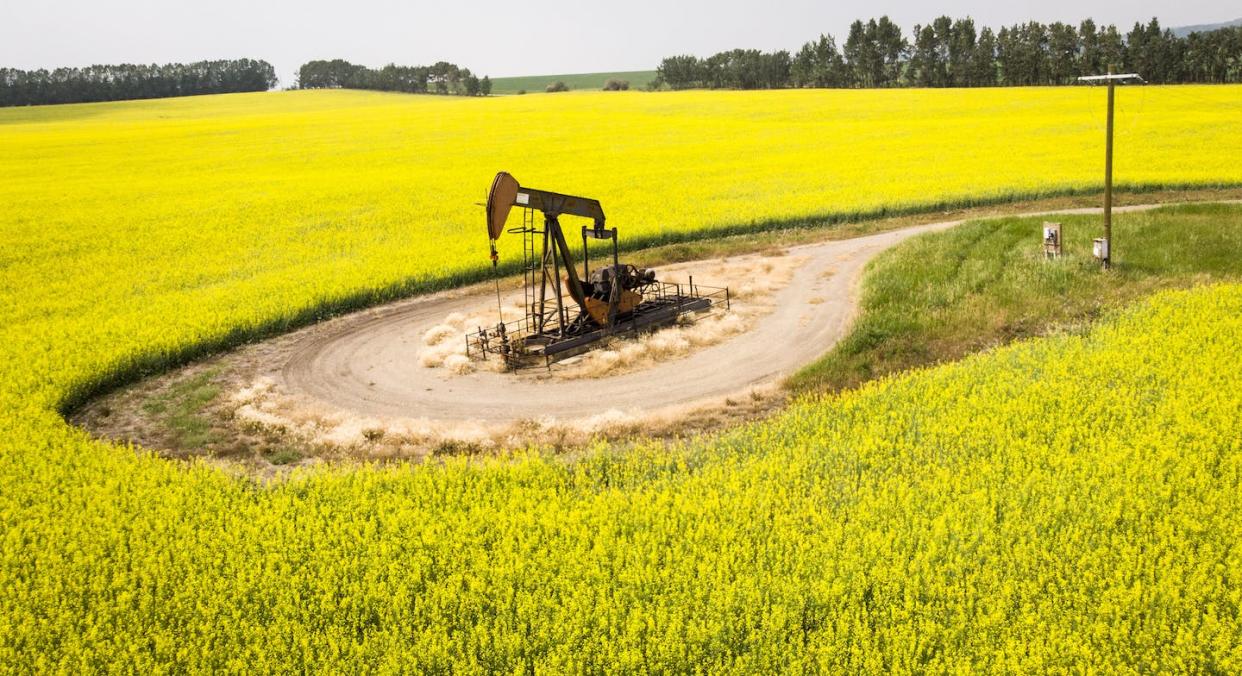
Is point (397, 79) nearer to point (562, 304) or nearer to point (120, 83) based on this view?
point (120, 83)

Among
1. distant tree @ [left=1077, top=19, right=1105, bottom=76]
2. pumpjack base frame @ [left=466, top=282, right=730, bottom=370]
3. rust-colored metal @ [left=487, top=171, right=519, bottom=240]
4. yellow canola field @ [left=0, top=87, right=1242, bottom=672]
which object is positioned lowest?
yellow canola field @ [left=0, top=87, right=1242, bottom=672]

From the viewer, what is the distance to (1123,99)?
66125 mm

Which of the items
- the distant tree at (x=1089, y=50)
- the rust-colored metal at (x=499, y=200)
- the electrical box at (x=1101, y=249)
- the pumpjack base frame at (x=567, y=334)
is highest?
the distant tree at (x=1089, y=50)

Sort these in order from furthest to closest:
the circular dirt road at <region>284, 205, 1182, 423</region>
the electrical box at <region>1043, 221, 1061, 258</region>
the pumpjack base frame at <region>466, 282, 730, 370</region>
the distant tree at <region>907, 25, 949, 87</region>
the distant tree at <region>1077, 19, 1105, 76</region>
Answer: the distant tree at <region>907, 25, 949, 87</region>, the distant tree at <region>1077, 19, 1105, 76</region>, the electrical box at <region>1043, 221, 1061, 258</region>, the pumpjack base frame at <region>466, 282, 730, 370</region>, the circular dirt road at <region>284, 205, 1182, 423</region>

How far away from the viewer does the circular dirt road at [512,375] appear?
1644cm

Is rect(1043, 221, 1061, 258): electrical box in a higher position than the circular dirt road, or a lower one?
higher

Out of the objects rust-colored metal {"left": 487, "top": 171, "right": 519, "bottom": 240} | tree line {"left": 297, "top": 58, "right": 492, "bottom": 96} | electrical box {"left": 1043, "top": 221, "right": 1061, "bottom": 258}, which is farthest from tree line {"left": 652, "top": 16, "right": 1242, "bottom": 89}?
rust-colored metal {"left": 487, "top": 171, "right": 519, "bottom": 240}

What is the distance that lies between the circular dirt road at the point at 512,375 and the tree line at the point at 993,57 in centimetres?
8835

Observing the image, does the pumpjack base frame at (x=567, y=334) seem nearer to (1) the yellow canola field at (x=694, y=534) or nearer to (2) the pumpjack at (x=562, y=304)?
(2) the pumpjack at (x=562, y=304)

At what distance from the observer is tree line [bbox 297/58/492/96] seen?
149625mm

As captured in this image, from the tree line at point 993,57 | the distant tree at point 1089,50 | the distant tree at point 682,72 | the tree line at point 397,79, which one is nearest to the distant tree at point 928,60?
the tree line at point 993,57

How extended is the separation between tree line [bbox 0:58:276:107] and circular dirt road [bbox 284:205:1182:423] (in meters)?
142

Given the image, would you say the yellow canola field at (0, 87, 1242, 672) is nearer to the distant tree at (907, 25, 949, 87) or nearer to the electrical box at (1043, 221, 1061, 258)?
the electrical box at (1043, 221, 1061, 258)

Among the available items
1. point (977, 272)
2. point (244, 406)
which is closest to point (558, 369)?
point (244, 406)
